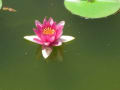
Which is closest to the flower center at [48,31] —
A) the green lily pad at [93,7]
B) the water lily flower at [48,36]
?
the water lily flower at [48,36]

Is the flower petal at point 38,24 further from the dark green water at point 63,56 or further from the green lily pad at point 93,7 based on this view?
the green lily pad at point 93,7

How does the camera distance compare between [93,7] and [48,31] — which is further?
[93,7]

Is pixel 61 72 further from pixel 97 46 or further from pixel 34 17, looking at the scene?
pixel 34 17

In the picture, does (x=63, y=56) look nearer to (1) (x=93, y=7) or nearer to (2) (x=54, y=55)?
(2) (x=54, y=55)

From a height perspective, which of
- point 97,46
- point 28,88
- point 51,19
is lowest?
point 28,88

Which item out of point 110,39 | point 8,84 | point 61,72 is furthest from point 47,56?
point 110,39

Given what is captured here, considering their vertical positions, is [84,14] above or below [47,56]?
above

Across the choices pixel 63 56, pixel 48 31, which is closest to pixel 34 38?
pixel 48 31
